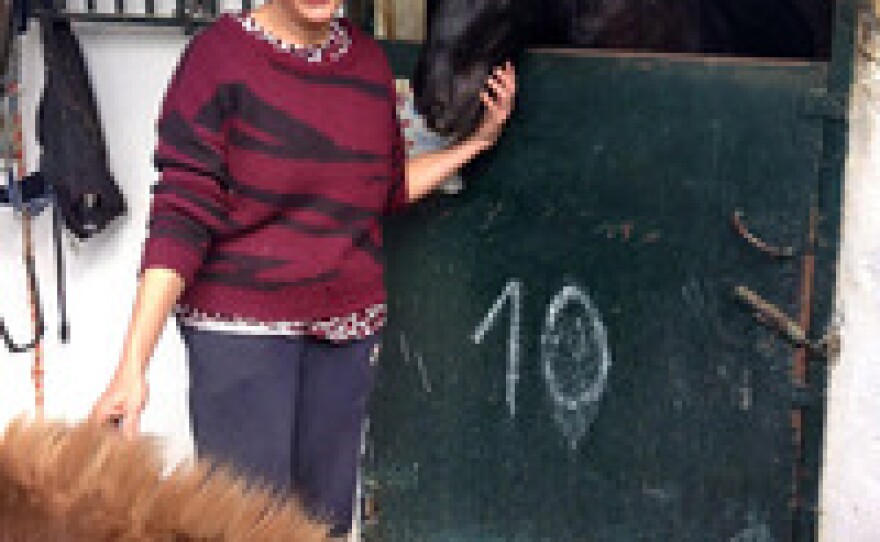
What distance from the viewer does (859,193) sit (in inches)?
114

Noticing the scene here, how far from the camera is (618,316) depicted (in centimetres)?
327

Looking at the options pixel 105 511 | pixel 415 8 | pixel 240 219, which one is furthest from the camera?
pixel 415 8

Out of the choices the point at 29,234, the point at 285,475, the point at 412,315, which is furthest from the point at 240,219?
the point at 29,234

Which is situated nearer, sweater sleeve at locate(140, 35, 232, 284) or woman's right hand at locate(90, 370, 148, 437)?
woman's right hand at locate(90, 370, 148, 437)

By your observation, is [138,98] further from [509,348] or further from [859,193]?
[859,193]

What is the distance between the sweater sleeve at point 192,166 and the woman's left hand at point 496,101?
25.7 inches


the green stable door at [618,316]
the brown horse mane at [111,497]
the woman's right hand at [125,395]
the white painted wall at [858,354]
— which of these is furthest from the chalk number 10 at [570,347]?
the brown horse mane at [111,497]

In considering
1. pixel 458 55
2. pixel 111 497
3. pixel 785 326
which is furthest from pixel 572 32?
pixel 111 497

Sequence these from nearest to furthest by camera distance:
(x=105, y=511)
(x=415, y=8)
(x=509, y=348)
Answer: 1. (x=105, y=511)
2. (x=509, y=348)
3. (x=415, y=8)

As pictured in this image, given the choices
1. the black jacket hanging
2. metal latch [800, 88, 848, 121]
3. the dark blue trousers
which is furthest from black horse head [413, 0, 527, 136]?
the black jacket hanging

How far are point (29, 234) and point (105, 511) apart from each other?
320 centimetres

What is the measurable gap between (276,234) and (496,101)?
639 millimetres

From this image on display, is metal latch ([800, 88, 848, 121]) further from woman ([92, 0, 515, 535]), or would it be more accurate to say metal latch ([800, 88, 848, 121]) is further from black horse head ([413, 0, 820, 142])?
woman ([92, 0, 515, 535])

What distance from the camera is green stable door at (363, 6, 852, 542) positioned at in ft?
9.85
